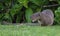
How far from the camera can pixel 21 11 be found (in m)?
10.3

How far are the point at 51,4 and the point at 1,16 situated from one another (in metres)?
2.09

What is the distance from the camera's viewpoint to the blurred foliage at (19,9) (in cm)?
984

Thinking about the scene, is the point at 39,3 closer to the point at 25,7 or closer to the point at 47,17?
the point at 25,7

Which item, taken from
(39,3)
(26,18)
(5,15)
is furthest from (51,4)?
(5,15)

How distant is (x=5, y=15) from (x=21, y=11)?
72cm

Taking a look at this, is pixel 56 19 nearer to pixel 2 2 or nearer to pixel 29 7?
pixel 29 7

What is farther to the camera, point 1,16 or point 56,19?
point 1,16

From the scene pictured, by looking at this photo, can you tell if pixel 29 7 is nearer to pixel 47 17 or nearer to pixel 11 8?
pixel 11 8

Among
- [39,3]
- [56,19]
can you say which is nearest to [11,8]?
[39,3]

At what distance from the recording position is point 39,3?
9781mm

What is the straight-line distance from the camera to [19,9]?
1009cm

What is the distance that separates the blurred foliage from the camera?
9.84m

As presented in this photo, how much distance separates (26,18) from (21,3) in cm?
64

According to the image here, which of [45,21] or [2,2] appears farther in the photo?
[2,2]
